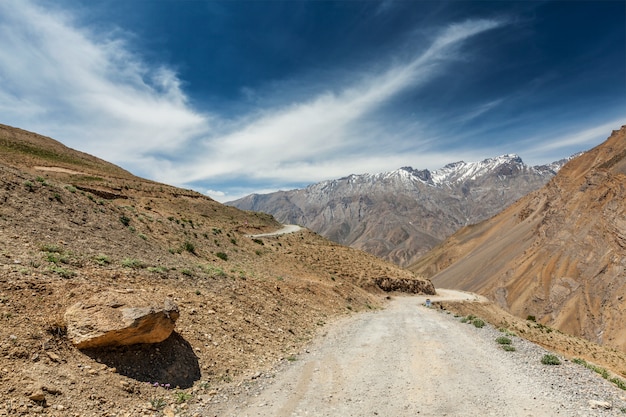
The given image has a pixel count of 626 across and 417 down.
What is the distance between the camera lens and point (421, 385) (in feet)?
34.8

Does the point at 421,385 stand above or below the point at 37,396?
below

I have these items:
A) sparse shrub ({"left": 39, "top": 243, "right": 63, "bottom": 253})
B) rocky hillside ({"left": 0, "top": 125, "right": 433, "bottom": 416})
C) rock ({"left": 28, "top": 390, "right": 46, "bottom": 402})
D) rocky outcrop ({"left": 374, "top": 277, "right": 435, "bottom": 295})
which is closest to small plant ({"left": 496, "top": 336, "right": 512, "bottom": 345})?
rocky hillside ({"left": 0, "top": 125, "right": 433, "bottom": 416})

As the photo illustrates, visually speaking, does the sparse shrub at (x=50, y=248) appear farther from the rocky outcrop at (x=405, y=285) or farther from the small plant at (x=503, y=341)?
the rocky outcrop at (x=405, y=285)

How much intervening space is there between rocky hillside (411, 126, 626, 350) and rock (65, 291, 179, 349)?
64596 mm

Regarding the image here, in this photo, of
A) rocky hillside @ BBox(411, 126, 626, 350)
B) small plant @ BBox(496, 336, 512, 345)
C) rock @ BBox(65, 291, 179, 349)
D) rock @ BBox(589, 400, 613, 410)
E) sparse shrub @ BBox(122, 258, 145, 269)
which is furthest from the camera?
rocky hillside @ BBox(411, 126, 626, 350)

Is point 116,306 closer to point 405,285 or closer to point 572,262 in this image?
point 405,285

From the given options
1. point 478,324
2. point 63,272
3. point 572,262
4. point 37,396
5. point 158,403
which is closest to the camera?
point 37,396

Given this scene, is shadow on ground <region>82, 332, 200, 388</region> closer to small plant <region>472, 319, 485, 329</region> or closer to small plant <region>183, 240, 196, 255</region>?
small plant <region>183, 240, 196, 255</region>

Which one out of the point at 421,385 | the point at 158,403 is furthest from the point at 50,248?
the point at 421,385

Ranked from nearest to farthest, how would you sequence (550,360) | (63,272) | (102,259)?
(63,272), (550,360), (102,259)

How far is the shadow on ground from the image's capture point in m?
9.09

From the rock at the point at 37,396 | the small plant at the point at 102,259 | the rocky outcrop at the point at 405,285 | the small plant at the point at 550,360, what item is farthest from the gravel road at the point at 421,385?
the rocky outcrop at the point at 405,285

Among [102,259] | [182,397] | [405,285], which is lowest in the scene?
[405,285]

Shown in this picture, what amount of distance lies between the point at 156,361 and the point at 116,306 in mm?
1914
